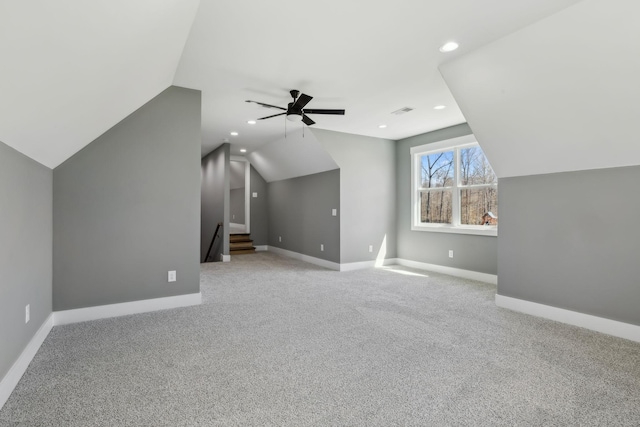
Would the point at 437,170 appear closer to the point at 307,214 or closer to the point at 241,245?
the point at 307,214

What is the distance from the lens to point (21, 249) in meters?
2.25

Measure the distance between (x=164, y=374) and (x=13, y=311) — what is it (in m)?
1.06

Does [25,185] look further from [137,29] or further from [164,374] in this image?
[164,374]

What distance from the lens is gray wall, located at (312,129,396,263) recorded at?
5.97 meters

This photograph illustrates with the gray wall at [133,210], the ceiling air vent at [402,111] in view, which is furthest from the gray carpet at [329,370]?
the ceiling air vent at [402,111]

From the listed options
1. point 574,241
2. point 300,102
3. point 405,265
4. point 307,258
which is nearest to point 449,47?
point 300,102

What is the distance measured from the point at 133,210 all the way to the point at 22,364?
1.66 m

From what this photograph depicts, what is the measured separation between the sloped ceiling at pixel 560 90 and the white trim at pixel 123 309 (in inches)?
150

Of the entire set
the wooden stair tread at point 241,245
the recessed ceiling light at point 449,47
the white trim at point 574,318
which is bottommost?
the white trim at point 574,318

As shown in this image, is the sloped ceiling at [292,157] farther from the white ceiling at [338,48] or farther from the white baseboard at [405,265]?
the white baseboard at [405,265]

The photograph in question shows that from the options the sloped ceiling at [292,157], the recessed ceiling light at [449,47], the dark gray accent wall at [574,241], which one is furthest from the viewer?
the sloped ceiling at [292,157]

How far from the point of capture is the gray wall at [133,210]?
3193 millimetres

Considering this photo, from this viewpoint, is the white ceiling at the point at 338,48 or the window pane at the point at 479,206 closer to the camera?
the white ceiling at the point at 338,48

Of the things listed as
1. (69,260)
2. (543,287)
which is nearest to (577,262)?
(543,287)
